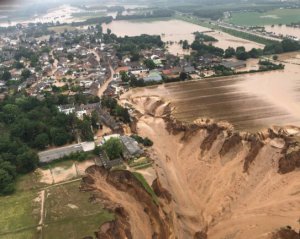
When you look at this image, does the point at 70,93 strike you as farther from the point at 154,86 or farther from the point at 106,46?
the point at 106,46

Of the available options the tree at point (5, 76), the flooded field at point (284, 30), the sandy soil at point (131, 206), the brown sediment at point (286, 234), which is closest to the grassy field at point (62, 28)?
the tree at point (5, 76)

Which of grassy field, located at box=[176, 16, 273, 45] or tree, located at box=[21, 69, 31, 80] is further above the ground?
tree, located at box=[21, 69, 31, 80]

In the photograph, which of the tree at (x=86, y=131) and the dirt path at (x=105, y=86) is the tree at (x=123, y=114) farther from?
the dirt path at (x=105, y=86)

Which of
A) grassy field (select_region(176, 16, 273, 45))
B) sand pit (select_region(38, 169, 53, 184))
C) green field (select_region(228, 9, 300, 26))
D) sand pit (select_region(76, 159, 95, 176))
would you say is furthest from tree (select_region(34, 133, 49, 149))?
green field (select_region(228, 9, 300, 26))

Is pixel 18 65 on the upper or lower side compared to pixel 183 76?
lower

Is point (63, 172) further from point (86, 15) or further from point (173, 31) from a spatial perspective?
point (86, 15)

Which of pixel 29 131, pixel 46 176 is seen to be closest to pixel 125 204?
pixel 46 176

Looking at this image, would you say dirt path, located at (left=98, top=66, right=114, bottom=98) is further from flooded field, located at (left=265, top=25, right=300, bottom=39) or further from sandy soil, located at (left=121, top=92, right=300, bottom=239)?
flooded field, located at (left=265, top=25, right=300, bottom=39)
